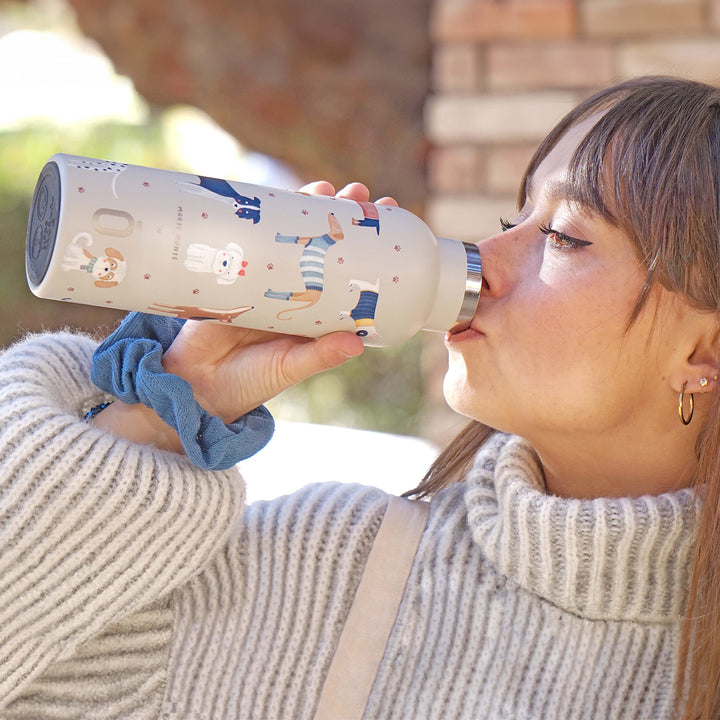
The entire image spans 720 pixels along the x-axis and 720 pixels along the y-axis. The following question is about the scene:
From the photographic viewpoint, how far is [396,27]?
9.86ft

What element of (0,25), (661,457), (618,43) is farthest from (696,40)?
(0,25)

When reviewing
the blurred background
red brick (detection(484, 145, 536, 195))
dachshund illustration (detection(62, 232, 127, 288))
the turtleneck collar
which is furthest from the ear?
red brick (detection(484, 145, 536, 195))

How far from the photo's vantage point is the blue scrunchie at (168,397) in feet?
3.03

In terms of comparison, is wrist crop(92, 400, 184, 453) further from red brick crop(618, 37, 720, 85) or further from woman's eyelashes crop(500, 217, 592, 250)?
red brick crop(618, 37, 720, 85)

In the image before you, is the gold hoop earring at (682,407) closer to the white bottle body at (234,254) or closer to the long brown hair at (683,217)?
the long brown hair at (683,217)

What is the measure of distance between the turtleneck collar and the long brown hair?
3 cm

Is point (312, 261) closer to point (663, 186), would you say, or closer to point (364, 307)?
point (364, 307)

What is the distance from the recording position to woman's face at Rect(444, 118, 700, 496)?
0.93 metres

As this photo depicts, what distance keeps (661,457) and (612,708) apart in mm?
252

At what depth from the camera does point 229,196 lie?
2.68ft

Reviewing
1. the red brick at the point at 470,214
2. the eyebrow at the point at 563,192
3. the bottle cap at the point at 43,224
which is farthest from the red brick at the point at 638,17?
the bottle cap at the point at 43,224

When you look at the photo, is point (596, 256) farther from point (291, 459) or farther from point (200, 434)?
point (291, 459)

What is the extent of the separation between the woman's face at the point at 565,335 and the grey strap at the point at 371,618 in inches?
6.7

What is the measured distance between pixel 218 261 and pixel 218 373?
0.74 ft
